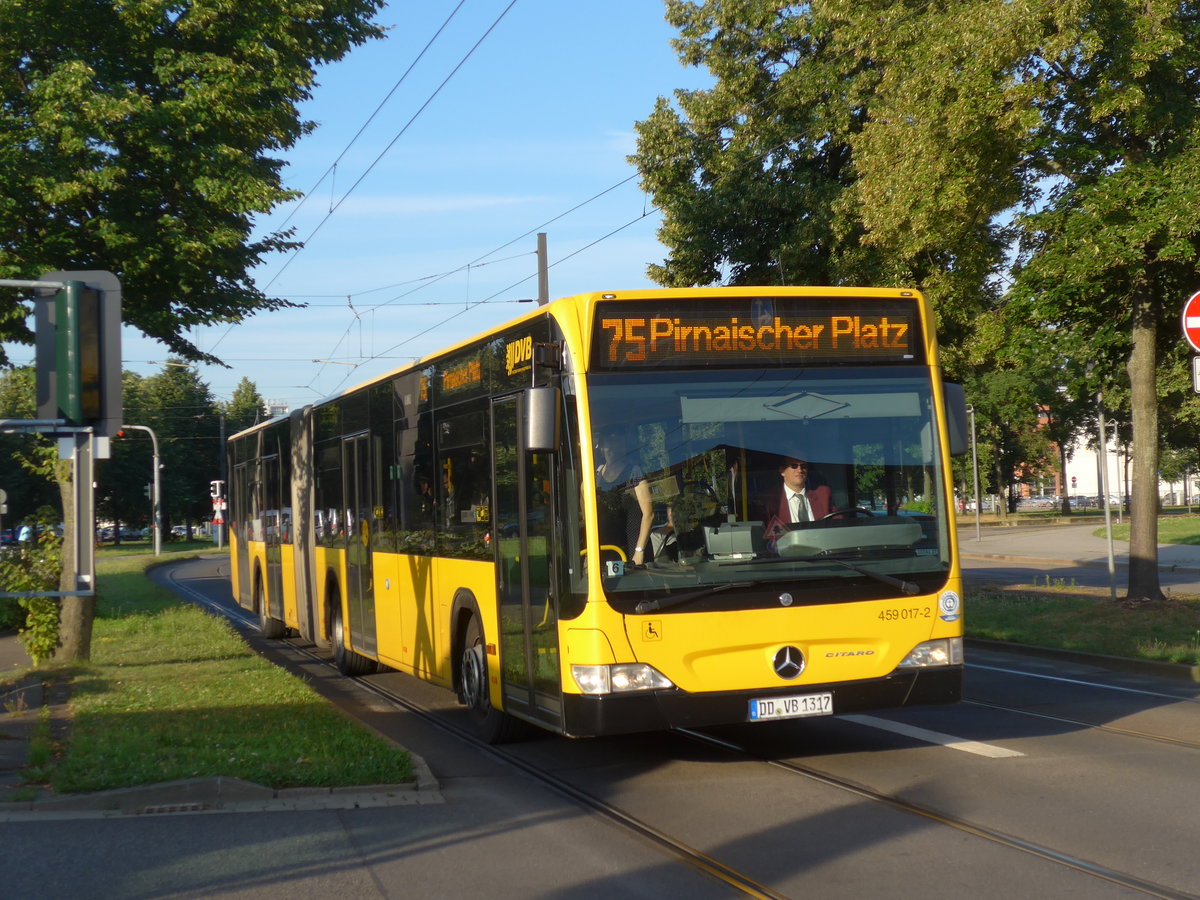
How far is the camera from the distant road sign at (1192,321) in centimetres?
1255

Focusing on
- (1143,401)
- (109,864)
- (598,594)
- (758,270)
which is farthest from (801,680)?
(758,270)

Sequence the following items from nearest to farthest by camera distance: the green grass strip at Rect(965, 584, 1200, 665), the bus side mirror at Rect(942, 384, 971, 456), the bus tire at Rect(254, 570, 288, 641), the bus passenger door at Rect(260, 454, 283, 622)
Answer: the bus side mirror at Rect(942, 384, 971, 456) → the green grass strip at Rect(965, 584, 1200, 665) → the bus passenger door at Rect(260, 454, 283, 622) → the bus tire at Rect(254, 570, 288, 641)

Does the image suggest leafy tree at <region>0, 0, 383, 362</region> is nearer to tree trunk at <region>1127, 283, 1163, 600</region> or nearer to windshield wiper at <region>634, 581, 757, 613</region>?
windshield wiper at <region>634, 581, 757, 613</region>

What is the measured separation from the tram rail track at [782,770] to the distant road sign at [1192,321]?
13.1ft

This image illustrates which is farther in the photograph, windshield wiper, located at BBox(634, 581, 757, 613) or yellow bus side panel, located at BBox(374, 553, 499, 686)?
yellow bus side panel, located at BBox(374, 553, 499, 686)

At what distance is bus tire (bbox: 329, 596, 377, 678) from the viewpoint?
15.2m

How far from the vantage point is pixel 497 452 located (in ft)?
32.0

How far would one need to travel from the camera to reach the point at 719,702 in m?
8.14

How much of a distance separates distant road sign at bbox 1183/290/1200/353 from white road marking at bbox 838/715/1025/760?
484cm

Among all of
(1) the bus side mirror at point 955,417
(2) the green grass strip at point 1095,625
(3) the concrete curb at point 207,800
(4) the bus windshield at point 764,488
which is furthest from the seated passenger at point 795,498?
(2) the green grass strip at point 1095,625

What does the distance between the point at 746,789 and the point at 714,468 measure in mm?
1928

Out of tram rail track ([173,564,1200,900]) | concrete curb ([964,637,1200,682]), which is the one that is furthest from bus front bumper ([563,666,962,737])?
concrete curb ([964,637,1200,682])

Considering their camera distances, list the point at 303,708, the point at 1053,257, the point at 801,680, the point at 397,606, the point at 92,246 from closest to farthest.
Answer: the point at 801,680, the point at 303,708, the point at 397,606, the point at 92,246, the point at 1053,257

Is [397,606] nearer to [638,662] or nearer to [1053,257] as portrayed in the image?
[638,662]
